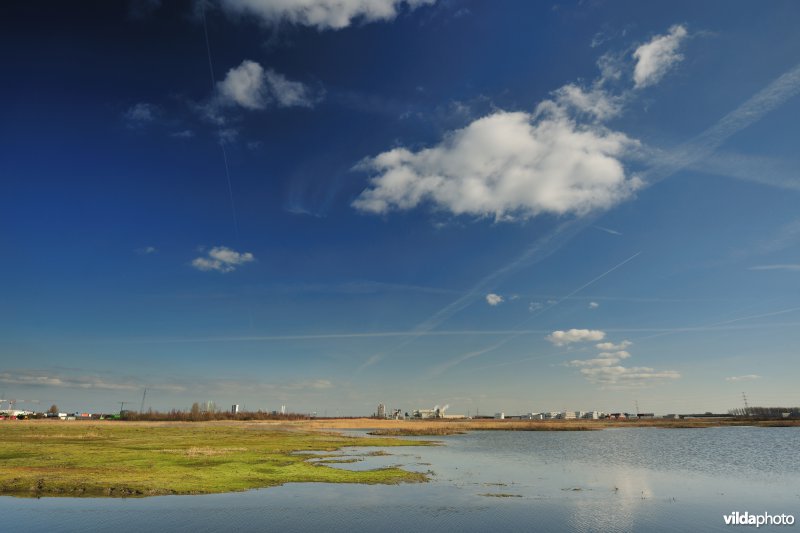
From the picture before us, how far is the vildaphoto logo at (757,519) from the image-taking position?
32531mm

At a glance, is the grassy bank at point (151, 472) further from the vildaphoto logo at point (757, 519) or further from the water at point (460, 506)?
the vildaphoto logo at point (757, 519)

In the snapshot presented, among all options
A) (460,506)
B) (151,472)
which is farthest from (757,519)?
(151,472)

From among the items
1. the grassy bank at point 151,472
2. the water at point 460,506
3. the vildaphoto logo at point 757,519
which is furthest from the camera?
the grassy bank at point 151,472

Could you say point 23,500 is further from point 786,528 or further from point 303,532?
point 786,528

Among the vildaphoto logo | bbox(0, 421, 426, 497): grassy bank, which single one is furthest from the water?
bbox(0, 421, 426, 497): grassy bank

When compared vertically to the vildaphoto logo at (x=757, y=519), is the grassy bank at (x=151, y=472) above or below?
above

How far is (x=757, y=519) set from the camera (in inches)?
1324

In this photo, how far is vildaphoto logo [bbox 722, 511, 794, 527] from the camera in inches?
1281

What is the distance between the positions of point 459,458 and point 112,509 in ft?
177

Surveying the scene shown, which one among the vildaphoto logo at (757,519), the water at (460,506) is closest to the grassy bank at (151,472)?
the water at (460,506)

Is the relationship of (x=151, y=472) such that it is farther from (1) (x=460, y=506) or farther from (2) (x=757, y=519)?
(2) (x=757, y=519)

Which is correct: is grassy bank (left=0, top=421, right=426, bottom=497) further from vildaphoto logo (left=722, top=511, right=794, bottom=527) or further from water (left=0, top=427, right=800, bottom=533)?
vildaphoto logo (left=722, top=511, right=794, bottom=527)

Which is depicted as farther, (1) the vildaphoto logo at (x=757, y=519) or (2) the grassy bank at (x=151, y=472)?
(2) the grassy bank at (x=151, y=472)

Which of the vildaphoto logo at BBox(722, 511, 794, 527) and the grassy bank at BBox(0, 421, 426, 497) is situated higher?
the grassy bank at BBox(0, 421, 426, 497)
